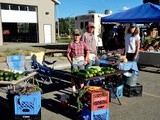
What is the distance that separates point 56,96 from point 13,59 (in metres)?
2.31

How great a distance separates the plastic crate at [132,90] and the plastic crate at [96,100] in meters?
2.13

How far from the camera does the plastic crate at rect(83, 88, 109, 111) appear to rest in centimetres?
509

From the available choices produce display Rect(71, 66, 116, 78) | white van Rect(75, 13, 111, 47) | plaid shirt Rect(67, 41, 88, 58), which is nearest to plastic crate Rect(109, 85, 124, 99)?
produce display Rect(71, 66, 116, 78)

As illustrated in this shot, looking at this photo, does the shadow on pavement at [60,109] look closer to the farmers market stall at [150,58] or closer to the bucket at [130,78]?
the bucket at [130,78]

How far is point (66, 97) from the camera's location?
6348mm

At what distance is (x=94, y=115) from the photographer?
16.8ft

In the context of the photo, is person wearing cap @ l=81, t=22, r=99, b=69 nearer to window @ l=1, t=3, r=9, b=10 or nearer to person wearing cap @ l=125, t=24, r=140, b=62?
person wearing cap @ l=125, t=24, r=140, b=62

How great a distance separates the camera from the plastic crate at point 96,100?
5.09 m

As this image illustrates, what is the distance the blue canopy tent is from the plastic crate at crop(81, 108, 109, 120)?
6910 millimetres

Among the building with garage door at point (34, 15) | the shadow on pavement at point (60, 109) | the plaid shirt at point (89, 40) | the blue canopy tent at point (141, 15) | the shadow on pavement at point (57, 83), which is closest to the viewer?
the shadow on pavement at point (60, 109)

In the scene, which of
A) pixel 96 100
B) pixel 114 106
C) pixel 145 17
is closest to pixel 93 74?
pixel 96 100

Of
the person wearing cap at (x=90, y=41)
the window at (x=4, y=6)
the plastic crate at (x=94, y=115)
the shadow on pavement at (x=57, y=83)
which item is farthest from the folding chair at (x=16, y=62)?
the window at (x=4, y=6)

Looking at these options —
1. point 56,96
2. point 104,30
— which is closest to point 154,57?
point 56,96

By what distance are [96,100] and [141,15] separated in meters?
7.81
